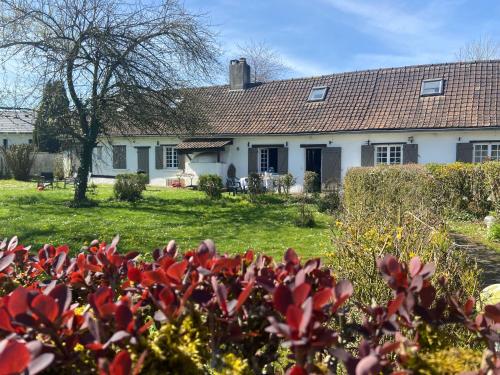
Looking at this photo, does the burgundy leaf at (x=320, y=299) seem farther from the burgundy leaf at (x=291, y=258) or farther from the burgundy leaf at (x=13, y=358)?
the burgundy leaf at (x=13, y=358)

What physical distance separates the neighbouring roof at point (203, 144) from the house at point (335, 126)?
54 millimetres

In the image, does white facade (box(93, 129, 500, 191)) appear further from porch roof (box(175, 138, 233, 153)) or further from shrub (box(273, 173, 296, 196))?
shrub (box(273, 173, 296, 196))

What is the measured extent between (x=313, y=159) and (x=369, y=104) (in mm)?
3658

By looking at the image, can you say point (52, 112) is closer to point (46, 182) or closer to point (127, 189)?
point (127, 189)

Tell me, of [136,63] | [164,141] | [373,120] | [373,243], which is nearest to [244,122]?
[164,141]

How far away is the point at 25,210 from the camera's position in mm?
13562

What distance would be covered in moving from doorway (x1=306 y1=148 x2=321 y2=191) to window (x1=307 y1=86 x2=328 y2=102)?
9.65 ft

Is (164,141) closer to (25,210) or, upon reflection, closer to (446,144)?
(25,210)

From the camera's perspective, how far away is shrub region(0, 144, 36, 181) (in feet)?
86.3

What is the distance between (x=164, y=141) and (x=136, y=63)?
10.7 m

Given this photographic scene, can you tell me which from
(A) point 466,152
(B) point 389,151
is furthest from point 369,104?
(A) point 466,152

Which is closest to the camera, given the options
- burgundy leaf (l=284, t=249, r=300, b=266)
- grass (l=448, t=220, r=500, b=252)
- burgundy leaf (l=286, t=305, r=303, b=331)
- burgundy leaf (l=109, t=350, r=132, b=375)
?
burgundy leaf (l=109, t=350, r=132, b=375)

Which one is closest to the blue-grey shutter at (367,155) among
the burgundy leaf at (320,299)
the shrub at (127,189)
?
the shrub at (127,189)

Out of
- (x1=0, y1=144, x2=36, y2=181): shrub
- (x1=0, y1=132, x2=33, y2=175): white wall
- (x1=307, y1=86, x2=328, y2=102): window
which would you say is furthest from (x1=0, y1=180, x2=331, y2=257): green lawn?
(x1=0, y1=132, x2=33, y2=175): white wall
